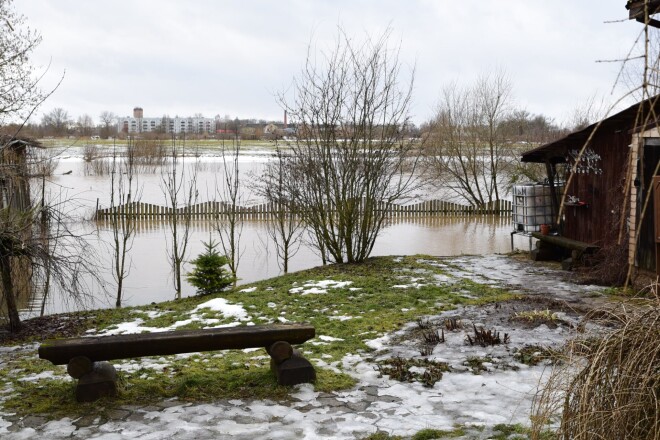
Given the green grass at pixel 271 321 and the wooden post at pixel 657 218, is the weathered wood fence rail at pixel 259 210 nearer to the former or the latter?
the green grass at pixel 271 321

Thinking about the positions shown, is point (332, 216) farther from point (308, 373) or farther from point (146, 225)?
point (146, 225)

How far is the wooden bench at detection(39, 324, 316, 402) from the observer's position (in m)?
6.12

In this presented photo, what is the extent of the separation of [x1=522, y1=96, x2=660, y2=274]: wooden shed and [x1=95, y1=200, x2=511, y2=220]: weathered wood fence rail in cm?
1092

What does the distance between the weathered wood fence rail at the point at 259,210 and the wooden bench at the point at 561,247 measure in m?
10.0

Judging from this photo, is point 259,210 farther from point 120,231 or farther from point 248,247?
point 248,247

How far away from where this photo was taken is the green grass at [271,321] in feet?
21.0

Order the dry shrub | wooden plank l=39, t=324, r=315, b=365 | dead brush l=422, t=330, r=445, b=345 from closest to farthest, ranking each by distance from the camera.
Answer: the dry shrub, wooden plank l=39, t=324, r=315, b=365, dead brush l=422, t=330, r=445, b=345

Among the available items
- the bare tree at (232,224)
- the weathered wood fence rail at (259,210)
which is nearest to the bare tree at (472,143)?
the weathered wood fence rail at (259,210)

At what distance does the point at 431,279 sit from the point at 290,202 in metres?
5.26

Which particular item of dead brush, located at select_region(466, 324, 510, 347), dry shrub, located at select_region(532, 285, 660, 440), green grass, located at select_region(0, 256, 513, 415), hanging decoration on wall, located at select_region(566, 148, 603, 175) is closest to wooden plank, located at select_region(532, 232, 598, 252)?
hanging decoration on wall, located at select_region(566, 148, 603, 175)

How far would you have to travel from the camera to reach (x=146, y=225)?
27.5 metres

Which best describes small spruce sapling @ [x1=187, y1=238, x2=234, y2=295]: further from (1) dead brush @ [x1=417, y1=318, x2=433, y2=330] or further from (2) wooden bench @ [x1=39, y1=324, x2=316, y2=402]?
(2) wooden bench @ [x1=39, y1=324, x2=316, y2=402]

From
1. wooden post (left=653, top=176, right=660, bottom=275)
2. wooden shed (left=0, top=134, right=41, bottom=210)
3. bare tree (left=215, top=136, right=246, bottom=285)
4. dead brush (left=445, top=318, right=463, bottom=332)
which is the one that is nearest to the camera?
dead brush (left=445, top=318, right=463, bottom=332)

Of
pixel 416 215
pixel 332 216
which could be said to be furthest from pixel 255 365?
pixel 416 215
